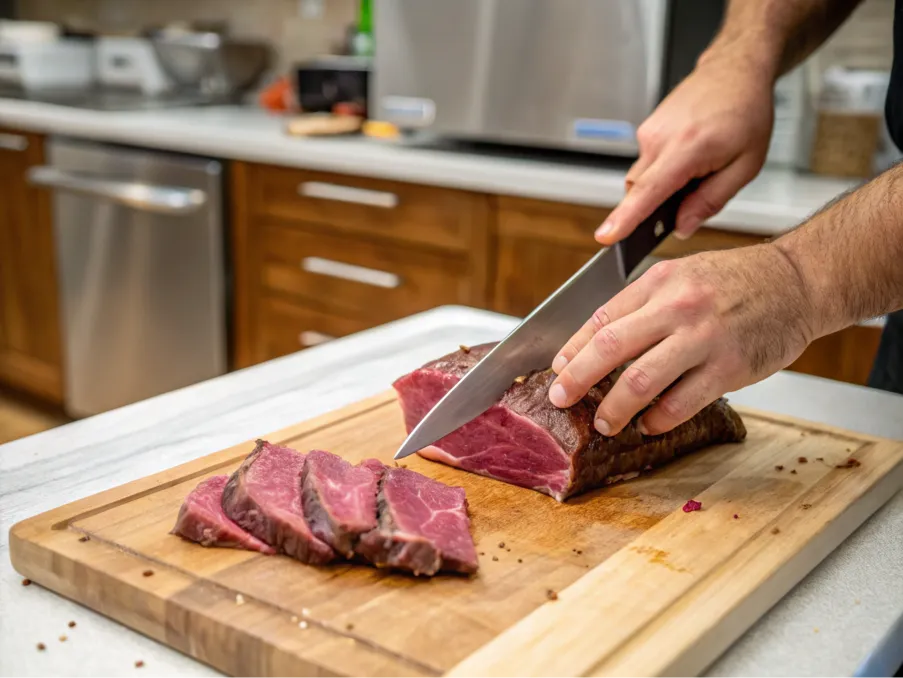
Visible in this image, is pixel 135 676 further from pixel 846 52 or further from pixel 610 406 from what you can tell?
pixel 846 52

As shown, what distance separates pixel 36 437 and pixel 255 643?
1.85 ft

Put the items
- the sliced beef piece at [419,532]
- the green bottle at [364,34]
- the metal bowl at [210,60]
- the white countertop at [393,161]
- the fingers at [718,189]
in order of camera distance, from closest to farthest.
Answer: the sliced beef piece at [419,532] < the fingers at [718,189] < the white countertop at [393,161] < the green bottle at [364,34] < the metal bowl at [210,60]

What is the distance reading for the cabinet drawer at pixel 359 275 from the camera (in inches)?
103

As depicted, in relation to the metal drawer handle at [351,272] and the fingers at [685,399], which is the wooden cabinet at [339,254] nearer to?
the metal drawer handle at [351,272]

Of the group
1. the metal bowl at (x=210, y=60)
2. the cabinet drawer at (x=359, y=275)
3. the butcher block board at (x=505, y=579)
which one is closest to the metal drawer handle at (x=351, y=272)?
the cabinet drawer at (x=359, y=275)

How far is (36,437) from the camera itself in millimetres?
1214

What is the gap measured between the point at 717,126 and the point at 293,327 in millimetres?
1800

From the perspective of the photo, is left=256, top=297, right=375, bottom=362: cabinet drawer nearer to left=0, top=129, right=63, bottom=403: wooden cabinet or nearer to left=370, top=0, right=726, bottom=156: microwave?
left=370, top=0, right=726, bottom=156: microwave

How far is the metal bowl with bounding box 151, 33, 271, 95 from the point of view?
145 inches

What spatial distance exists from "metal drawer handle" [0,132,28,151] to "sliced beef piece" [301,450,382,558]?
9.55 feet

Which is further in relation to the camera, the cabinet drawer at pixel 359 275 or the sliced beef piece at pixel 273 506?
the cabinet drawer at pixel 359 275

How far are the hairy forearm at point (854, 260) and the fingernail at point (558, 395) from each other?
27 centimetres

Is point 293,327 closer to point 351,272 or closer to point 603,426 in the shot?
point 351,272

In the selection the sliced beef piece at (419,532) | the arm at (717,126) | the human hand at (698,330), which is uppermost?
the arm at (717,126)
